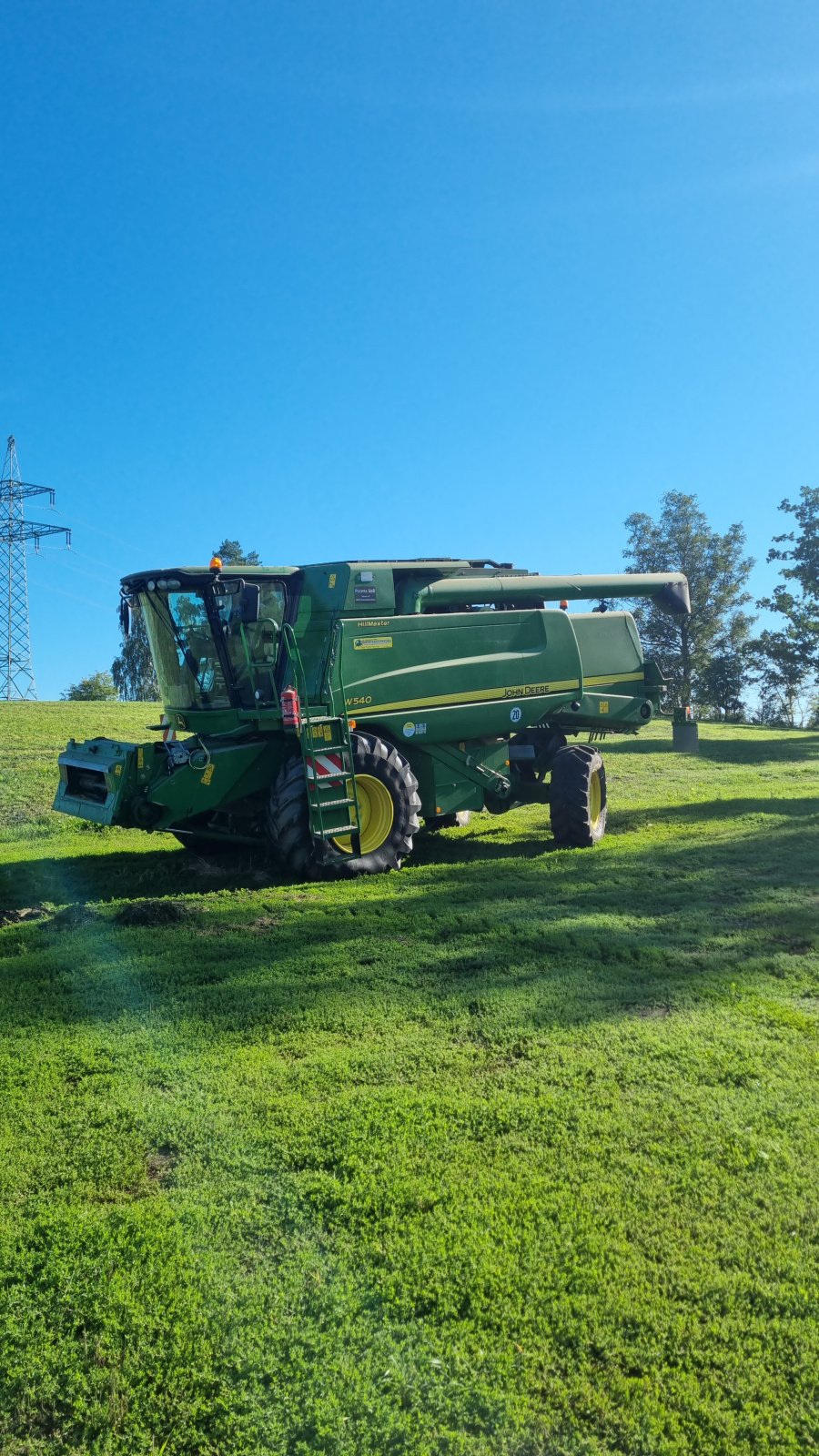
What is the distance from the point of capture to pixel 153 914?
24.4ft

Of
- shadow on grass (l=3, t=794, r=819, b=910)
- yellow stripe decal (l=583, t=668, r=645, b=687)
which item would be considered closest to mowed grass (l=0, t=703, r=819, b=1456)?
shadow on grass (l=3, t=794, r=819, b=910)

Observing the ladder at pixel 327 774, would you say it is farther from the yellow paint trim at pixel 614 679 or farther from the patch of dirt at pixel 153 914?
the yellow paint trim at pixel 614 679

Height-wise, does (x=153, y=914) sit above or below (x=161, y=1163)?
above

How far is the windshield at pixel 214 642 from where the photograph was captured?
9.63 meters

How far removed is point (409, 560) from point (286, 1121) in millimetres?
7573

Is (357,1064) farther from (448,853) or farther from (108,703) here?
(108,703)

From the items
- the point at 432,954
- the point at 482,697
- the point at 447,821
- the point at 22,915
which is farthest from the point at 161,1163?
the point at 447,821

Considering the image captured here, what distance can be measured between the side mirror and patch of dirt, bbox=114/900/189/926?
284 centimetres

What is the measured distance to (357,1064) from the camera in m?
4.50

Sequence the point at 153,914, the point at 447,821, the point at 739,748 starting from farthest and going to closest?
1. the point at 739,748
2. the point at 447,821
3. the point at 153,914

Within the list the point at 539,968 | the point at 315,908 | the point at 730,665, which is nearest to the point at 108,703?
the point at 315,908

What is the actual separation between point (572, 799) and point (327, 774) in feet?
10.8

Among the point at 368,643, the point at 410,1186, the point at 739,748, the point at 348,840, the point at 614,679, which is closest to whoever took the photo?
the point at 410,1186

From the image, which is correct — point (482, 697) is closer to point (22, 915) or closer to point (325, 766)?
point (325, 766)
